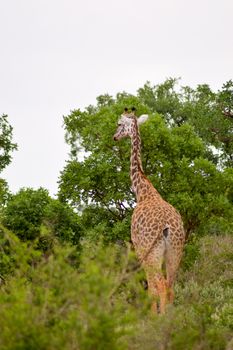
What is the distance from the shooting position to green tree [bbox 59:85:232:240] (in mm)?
19359

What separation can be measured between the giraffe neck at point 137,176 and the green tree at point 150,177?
6.97 ft

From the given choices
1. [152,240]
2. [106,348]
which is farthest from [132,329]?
[152,240]

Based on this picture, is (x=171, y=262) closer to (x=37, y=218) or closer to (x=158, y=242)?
(x=158, y=242)

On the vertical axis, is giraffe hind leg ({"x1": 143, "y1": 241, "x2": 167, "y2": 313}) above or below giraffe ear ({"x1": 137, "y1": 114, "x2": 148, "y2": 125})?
below

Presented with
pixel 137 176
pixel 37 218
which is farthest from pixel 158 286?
pixel 37 218

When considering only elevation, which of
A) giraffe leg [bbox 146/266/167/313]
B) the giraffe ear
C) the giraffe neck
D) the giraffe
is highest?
the giraffe ear

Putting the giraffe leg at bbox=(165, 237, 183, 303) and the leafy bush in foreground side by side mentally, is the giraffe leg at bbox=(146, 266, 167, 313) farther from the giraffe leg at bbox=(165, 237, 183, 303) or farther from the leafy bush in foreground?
the leafy bush in foreground

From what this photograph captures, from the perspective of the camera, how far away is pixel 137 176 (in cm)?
1695

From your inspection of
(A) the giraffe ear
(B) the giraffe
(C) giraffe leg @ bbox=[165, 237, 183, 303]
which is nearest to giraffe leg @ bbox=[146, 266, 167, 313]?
(B) the giraffe

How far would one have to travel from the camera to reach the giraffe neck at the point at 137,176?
16656 millimetres

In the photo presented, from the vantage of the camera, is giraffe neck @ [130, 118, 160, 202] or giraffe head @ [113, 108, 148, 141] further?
giraffe head @ [113, 108, 148, 141]

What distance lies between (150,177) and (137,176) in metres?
2.64

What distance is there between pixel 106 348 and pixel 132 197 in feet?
38.1

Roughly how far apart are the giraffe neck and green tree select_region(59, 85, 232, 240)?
6.97ft
